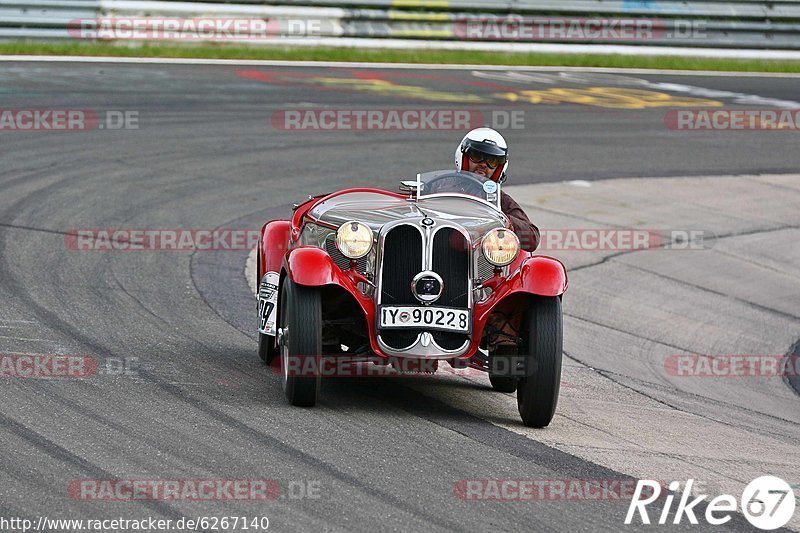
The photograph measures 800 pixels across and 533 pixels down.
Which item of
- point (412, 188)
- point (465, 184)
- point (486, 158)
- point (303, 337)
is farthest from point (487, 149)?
point (303, 337)

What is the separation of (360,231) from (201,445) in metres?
1.57

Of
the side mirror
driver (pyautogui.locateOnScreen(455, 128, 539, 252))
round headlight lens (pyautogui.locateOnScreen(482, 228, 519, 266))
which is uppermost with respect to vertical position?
driver (pyautogui.locateOnScreen(455, 128, 539, 252))

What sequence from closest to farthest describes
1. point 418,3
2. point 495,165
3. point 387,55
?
point 495,165
point 418,3
point 387,55

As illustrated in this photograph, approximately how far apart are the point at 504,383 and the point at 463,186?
4.31 ft

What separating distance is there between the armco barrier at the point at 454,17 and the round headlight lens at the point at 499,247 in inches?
646

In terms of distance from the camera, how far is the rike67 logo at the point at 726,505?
5.81 metres

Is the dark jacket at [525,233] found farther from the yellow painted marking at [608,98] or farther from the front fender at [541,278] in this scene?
the yellow painted marking at [608,98]

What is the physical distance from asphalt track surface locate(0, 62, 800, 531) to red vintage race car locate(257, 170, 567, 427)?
0.32 metres

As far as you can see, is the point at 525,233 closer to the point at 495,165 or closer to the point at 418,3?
the point at 495,165

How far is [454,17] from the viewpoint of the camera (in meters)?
24.5

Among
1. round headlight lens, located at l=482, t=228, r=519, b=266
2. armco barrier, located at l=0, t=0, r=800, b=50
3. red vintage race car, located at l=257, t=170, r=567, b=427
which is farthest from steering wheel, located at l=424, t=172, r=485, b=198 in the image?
armco barrier, located at l=0, t=0, r=800, b=50

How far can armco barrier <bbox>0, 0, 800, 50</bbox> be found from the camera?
22172 mm

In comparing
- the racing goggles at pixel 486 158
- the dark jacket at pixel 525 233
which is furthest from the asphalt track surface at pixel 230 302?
the racing goggles at pixel 486 158

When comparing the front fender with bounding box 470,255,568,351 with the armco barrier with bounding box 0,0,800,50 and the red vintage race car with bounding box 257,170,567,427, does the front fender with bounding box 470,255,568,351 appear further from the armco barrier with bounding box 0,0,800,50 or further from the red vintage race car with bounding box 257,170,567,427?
the armco barrier with bounding box 0,0,800,50
